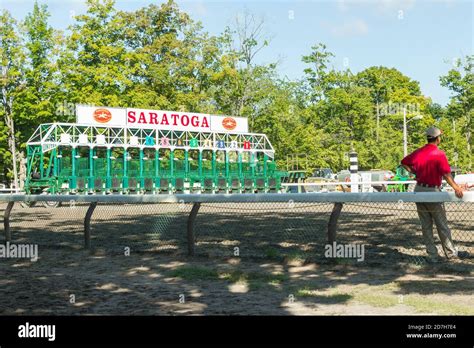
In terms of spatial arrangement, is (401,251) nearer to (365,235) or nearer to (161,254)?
(365,235)

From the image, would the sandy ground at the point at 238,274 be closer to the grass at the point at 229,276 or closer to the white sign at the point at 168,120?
the grass at the point at 229,276

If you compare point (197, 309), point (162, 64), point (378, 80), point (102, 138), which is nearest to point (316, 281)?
point (197, 309)

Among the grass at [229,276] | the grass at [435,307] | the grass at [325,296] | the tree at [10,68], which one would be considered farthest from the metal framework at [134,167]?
the grass at [435,307]

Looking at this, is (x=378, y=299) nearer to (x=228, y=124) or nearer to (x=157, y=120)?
(x=157, y=120)

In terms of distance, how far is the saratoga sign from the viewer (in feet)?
119

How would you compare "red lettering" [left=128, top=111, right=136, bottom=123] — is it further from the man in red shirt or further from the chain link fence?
the man in red shirt

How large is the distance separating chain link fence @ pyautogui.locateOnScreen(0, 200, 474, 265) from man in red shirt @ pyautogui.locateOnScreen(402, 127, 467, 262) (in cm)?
36

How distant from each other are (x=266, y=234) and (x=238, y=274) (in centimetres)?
436

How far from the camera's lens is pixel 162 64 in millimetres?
47656

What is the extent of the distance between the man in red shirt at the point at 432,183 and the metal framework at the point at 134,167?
941 inches

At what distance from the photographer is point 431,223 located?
27.6ft

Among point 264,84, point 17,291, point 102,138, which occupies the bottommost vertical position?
point 17,291

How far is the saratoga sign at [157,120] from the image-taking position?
36406 mm

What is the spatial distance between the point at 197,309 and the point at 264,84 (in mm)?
44430
